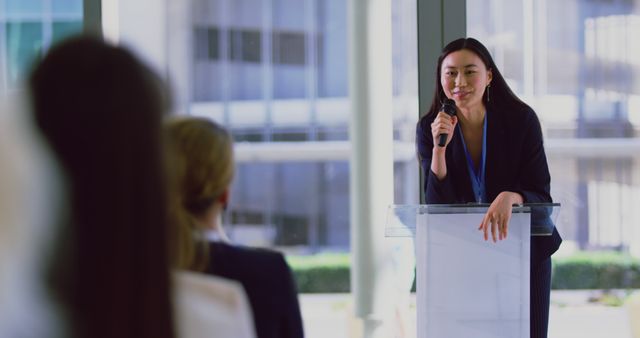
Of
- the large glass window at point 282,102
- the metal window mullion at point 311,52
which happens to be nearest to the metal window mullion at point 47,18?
the large glass window at point 282,102

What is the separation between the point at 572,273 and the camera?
9.88 metres

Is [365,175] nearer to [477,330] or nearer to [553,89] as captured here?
[477,330]

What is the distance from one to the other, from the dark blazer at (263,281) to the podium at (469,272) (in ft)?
5.13

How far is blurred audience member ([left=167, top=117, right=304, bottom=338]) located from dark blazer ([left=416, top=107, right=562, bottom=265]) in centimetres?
180

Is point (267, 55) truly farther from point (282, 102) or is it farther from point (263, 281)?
point (263, 281)

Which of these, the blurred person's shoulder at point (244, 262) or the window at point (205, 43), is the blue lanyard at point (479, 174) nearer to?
the blurred person's shoulder at point (244, 262)

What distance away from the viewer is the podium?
3162mm

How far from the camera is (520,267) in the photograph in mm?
3172

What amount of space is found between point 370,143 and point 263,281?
164 inches

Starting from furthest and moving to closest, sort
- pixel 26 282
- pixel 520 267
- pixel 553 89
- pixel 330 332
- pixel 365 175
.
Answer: pixel 553 89 → pixel 330 332 → pixel 365 175 → pixel 520 267 → pixel 26 282

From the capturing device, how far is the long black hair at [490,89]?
11.3 ft

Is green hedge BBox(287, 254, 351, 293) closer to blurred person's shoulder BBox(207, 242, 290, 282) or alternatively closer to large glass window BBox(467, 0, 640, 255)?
large glass window BBox(467, 0, 640, 255)

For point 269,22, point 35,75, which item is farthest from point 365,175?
point 269,22

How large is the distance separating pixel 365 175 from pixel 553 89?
6.39 meters
